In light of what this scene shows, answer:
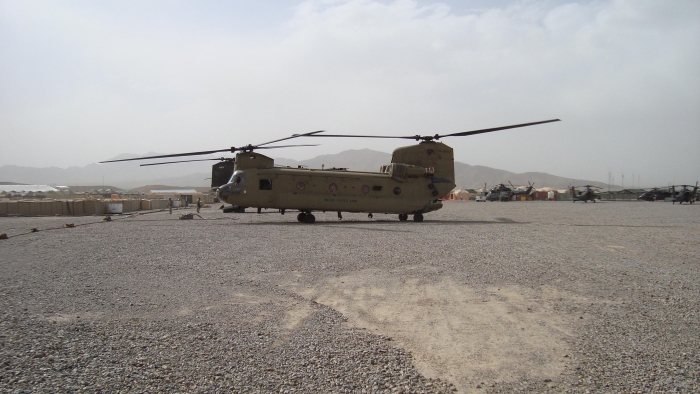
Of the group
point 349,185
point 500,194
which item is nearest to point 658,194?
point 500,194

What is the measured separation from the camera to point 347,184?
1866 centimetres

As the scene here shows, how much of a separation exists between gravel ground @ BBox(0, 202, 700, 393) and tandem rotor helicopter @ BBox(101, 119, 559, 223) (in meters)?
8.40

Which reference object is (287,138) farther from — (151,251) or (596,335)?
(596,335)

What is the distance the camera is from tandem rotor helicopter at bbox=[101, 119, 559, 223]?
59.6 ft

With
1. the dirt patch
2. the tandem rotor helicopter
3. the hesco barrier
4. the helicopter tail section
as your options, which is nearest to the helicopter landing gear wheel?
the tandem rotor helicopter

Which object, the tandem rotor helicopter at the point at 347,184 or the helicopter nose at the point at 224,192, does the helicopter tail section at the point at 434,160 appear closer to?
the tandem rotor helicopter at the point at 347,184

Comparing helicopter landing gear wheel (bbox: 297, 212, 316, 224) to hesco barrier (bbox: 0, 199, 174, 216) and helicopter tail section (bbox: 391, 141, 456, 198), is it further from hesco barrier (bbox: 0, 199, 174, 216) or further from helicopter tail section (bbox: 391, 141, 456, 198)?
hesco barrier (bbox: 0, 199, 174, 216)

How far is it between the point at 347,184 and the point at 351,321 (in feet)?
44.4

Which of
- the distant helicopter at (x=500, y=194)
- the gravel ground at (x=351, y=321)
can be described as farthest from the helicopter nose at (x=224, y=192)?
the distant helicopter at (x=500, y=194)

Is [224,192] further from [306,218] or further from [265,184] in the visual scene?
[306,218]

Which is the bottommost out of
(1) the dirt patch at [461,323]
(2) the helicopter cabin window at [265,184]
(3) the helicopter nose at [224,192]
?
(1) the dirt patch at [461,323]

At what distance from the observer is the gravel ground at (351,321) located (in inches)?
150

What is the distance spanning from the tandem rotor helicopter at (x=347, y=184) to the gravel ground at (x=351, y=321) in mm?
8399

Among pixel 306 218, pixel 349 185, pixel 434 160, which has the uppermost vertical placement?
→ pixel 434 160
